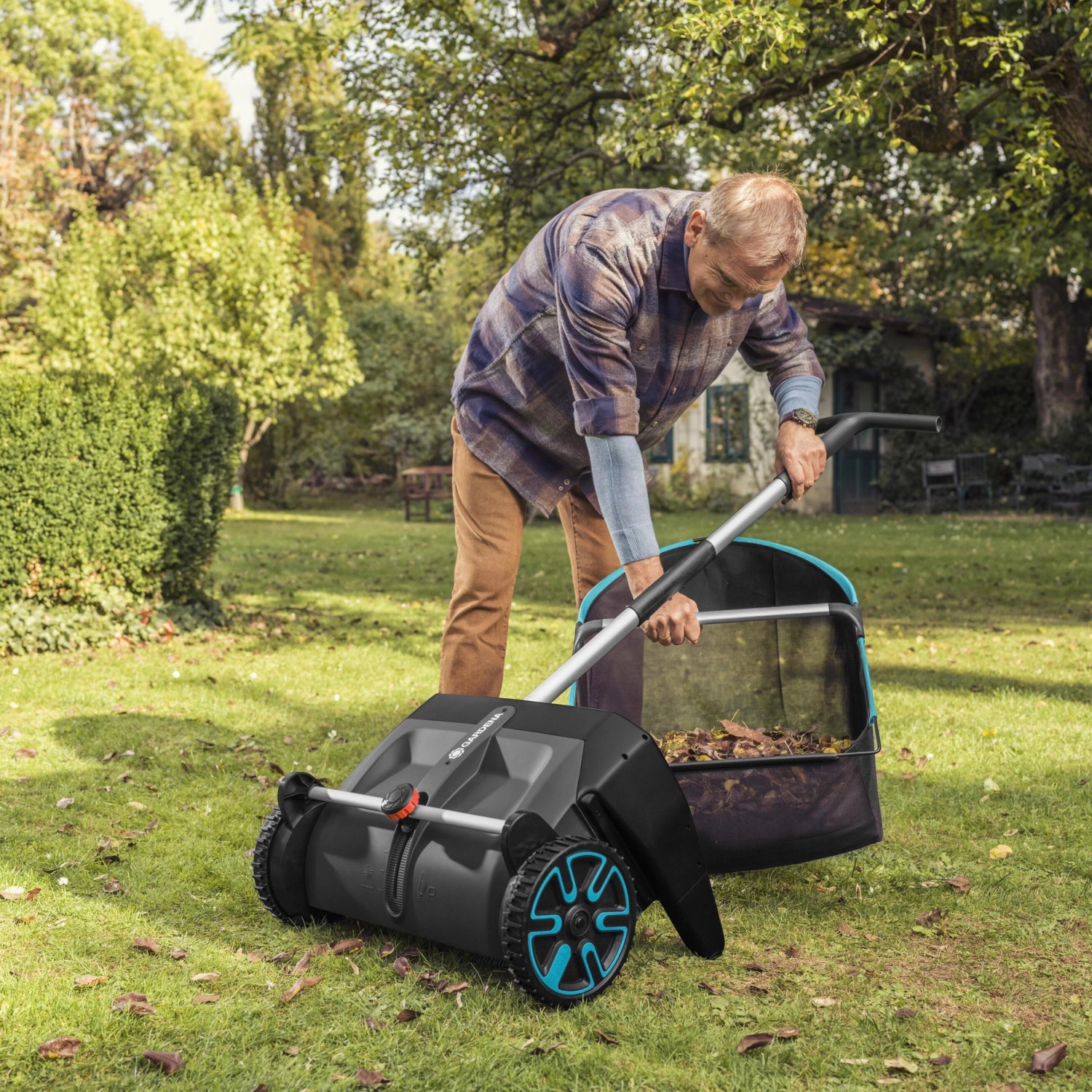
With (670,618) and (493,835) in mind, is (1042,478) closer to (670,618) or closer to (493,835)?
(670,618)

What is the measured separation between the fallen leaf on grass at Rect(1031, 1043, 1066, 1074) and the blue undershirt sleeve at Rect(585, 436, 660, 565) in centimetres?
130

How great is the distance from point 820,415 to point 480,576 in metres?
17.6

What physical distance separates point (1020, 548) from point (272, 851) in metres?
11.8

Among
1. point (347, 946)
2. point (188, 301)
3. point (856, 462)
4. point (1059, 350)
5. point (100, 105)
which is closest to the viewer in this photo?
point (347, 946)

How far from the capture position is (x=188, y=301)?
20031 mm

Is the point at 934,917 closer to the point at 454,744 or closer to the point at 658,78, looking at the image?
the point at 454,744

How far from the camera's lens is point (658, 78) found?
8.52 m

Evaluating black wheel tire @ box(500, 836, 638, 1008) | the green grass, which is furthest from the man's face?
the green grass

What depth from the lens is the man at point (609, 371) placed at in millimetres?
2689

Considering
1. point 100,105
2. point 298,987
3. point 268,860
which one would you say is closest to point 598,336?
point 268,860

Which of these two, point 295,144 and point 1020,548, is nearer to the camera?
point 1020,548

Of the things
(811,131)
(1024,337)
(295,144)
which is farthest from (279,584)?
(295,144)

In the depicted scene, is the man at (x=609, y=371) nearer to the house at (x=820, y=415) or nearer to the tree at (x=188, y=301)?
the house at (x=820, y=415)

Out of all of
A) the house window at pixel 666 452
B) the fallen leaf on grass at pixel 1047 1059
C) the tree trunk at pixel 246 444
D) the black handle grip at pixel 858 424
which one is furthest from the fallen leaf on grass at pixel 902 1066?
the house window at pixel 666 452
